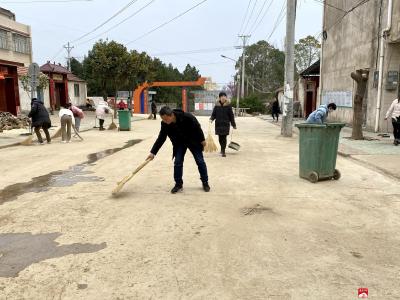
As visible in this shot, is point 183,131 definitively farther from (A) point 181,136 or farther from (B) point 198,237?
(B) point 198,237

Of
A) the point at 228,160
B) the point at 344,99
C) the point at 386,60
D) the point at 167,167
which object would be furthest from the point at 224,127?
the point at 344,99

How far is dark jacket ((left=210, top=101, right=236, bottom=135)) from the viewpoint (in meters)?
10.6

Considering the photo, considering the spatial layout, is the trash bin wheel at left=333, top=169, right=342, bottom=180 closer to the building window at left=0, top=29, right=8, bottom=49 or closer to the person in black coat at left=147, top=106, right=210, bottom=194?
the person in black coat at left=147, top=106, right=210, bottom=194

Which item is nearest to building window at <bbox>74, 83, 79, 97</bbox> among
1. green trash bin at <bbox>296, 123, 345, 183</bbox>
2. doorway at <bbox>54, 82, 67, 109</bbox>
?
doorway at <bbox>54, 82, 67, 109</bbox>

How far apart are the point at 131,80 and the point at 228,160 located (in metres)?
28.0

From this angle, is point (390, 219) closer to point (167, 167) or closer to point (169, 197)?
point (169, 197)

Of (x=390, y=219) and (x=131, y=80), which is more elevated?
(x=131, y=80)

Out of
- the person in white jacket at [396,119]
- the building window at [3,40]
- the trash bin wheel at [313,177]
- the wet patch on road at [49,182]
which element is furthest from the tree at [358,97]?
the building window at [3,40]

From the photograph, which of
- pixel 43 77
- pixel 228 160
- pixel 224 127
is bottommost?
pixel 228 160

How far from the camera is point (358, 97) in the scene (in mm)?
13750

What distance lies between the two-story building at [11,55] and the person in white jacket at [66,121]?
972 cm

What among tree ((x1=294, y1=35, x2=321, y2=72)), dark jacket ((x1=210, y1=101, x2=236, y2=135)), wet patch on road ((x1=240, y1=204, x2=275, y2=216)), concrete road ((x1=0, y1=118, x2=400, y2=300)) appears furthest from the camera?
tree ((x1=294, y1=35, x2=321, y2=72))

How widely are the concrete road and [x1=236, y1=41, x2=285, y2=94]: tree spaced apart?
6964 centimetres

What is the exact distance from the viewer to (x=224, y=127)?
1062 cm
